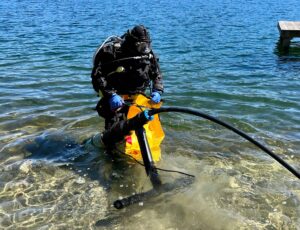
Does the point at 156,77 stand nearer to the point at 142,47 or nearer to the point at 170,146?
the point at 142,47

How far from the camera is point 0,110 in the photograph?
908 centimetres

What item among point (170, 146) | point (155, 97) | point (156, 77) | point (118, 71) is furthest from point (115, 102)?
point (170, 146)

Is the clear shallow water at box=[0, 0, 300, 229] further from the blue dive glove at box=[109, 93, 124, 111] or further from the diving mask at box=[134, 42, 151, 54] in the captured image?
the diving mask at box=[134, 42, 151, 54]

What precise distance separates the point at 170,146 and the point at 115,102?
1940mm

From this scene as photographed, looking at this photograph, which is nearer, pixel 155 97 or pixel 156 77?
pixel 155 97

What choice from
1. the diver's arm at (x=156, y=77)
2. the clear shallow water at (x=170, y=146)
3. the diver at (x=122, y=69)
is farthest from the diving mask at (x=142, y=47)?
the clear shallow water at (x=170, y=146)

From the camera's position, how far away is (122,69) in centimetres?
573

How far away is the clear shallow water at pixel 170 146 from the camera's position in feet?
16.7

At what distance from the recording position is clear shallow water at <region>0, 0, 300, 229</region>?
5094mm

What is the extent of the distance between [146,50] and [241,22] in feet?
72.7

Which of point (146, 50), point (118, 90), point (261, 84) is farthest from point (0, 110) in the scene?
point (261, 84)

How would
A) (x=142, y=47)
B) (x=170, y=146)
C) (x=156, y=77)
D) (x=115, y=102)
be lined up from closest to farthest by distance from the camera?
(x=142, y=47) < (x=115, y=102) < (x=156, y=77) < (x=170, y=146)

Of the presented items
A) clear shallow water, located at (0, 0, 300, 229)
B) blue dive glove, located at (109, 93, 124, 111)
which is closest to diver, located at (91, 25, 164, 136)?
blue dive glove, located at (109, 93, 124, 111)

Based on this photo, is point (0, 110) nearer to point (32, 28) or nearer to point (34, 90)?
point (34, 90)
